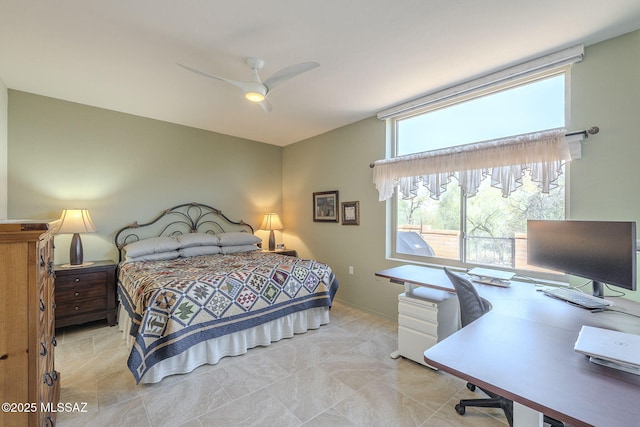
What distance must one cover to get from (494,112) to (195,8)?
8.95 ft

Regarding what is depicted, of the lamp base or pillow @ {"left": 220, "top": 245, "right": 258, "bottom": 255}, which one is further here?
pillow @ {"left": 220, "top": 245, "right": 258, "bottom": 255}

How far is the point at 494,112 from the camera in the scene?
272 cm

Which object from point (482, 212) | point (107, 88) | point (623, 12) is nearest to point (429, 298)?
point (482, 212)

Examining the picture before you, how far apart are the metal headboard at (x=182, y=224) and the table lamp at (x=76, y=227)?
466 mm

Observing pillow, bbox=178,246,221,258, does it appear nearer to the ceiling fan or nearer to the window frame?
the ceiling fan

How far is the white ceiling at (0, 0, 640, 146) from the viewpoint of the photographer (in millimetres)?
1786

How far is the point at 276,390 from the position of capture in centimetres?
209

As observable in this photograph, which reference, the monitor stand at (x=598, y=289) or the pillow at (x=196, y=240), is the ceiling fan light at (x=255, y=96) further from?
the monitor stand at (x=598, y=289)

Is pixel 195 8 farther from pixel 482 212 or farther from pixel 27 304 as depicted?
pixel 482 212

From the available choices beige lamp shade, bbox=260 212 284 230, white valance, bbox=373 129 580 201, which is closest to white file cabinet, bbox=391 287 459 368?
white valance, bbox=373 129 580 201

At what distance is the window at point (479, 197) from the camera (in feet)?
7.97

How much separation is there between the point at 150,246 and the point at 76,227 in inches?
29.0

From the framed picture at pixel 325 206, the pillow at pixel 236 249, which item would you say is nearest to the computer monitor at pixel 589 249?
the framed picture at pixel 325 206

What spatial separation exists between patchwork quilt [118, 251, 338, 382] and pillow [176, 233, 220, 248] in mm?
242
